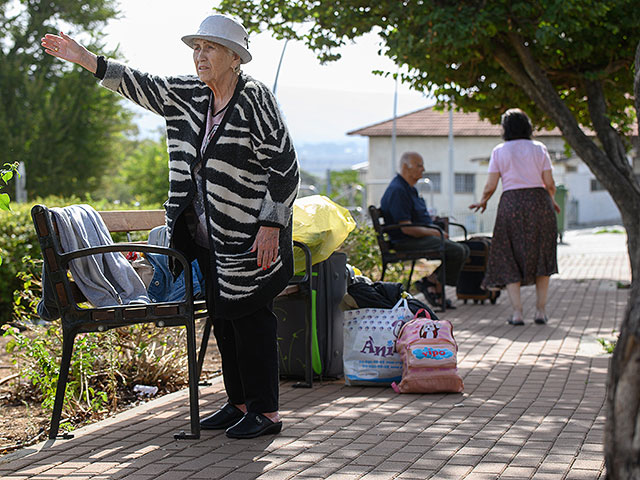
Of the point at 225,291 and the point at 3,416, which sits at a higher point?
the point at 225,291

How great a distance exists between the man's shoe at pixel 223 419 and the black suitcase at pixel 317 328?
1367 mm

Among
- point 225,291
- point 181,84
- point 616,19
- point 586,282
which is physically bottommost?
point 586,282

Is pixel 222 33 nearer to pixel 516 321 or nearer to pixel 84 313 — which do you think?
pixel 84 313

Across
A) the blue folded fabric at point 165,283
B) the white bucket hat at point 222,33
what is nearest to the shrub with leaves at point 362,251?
the blue folded fabric at point 165,283

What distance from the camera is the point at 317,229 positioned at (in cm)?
629

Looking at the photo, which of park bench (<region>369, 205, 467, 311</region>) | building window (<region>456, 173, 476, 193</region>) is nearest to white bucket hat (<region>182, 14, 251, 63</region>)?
park bench (<region>369, 205, 467, 311</region>)

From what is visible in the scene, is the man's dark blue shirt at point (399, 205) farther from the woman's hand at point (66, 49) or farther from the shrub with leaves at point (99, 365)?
the woman's hand at point (66, 49)

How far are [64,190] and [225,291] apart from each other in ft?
128

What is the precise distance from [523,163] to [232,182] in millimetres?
5459

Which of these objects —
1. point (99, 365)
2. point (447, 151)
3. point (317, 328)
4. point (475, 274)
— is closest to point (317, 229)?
point (317, 328)

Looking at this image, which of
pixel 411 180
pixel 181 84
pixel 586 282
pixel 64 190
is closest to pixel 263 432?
pixel 181 84

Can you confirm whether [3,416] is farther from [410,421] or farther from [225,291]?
[410,421]

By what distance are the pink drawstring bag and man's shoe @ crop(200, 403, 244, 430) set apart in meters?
1.34

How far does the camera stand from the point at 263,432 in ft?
15.7
